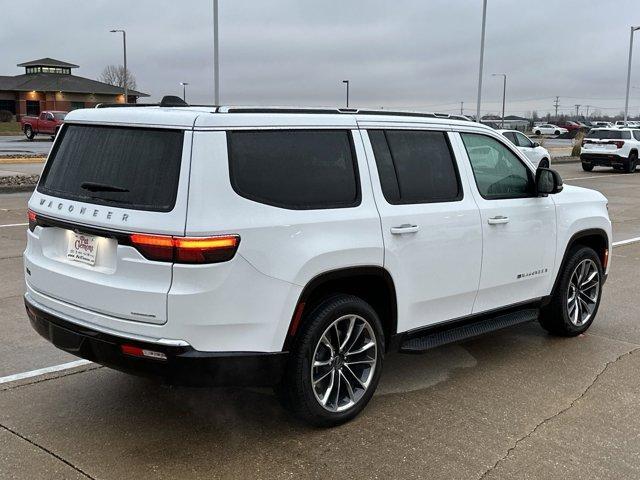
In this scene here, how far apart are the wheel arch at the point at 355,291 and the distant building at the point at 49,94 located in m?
66.2

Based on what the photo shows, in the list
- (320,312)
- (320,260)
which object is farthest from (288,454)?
(320,260)

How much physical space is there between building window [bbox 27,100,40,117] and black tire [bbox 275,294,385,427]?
70914 mm

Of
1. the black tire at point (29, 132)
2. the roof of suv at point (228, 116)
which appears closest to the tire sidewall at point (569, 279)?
the roof of suv at point (228, 116)

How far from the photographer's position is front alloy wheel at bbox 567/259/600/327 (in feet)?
19.4

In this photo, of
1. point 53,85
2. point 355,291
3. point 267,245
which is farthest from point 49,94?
point 267,245

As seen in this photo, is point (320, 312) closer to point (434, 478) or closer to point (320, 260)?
point (320, 260)

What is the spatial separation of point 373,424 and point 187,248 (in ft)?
5.46

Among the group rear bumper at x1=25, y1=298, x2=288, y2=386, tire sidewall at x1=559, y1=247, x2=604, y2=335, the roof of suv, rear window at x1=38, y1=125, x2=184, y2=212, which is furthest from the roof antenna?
tire sidewall at x1=559, y1=247, x2=604, y2=335

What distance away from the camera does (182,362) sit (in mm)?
3463

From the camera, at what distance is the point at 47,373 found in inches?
191

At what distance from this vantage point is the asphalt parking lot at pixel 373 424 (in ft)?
11.9

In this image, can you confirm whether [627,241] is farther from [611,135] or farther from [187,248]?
[611,135]

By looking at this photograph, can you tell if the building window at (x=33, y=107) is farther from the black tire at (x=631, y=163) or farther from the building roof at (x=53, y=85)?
the black tire at (x=631, y=163)

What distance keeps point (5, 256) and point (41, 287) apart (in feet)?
17.5
